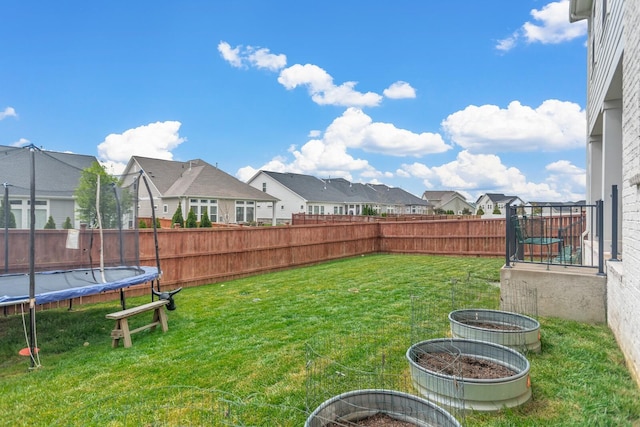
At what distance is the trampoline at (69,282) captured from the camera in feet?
13.8

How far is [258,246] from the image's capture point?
9750mm

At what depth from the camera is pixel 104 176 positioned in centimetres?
617

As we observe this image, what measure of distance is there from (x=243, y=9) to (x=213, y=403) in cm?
1058

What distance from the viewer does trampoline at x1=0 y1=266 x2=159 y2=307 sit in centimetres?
420

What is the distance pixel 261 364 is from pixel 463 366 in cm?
188

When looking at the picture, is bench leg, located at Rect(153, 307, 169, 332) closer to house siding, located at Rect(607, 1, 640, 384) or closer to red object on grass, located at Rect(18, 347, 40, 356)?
red object on grass, located at Rect(18, 347, 40, 356)

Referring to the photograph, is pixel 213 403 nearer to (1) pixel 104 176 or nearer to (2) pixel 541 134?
(1) pixel 104 176

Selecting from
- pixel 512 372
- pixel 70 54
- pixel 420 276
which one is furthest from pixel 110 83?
pixel 512 372

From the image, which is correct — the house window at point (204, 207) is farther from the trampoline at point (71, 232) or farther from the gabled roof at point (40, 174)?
the gabled roof at point (40, 174)

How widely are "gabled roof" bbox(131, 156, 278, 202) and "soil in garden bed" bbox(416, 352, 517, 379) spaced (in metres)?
20.4

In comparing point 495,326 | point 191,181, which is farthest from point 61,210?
point 191,181

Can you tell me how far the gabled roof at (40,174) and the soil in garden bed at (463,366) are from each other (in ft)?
17.6

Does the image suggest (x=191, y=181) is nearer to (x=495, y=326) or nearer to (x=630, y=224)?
(x=495, y=326)

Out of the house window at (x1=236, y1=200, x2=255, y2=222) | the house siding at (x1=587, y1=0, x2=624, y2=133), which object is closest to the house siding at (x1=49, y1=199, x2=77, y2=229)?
the house siding at (x1=587, y1=0, x2=624, y2=133)
